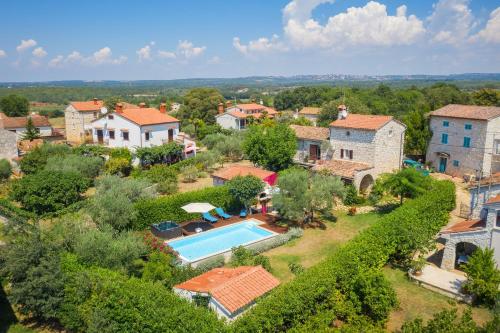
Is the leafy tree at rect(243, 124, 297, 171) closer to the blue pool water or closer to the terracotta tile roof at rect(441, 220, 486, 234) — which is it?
the blue pool water

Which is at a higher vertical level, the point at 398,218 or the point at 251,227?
the point at 398,218

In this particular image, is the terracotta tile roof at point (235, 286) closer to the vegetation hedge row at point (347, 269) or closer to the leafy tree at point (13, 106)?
the vegetation hedge row at point (347, 269)

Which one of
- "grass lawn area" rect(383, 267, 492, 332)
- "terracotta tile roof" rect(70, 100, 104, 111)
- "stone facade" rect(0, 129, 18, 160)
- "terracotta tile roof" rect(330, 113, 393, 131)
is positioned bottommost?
"grass lawn area" rect(383, 267, 492, 332)


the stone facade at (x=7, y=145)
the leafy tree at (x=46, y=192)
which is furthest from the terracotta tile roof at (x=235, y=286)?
the stone facade at (x=7, y=145)

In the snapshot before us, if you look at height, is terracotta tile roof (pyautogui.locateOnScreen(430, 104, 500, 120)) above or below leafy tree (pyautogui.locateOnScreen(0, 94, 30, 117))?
above

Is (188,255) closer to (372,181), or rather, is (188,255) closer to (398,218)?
(398,218)

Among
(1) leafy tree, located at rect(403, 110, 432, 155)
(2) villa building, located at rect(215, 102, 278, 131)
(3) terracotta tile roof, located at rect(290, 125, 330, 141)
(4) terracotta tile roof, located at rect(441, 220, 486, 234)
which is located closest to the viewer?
(4) terracotta tile roof, located at rect(441, 220, 486, 234)

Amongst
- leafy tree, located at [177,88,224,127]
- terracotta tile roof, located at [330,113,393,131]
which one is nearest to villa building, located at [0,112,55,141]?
leafy tree, located at [177,88,224,127]

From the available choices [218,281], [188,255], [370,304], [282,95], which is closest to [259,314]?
[218,281]
